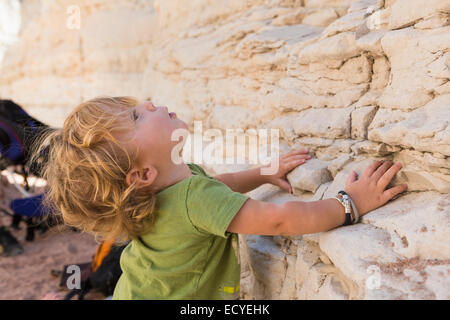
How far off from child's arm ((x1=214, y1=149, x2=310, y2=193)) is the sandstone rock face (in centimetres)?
6

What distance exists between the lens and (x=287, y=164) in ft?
5.78

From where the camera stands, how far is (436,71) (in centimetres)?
124

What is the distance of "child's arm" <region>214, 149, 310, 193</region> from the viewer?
1.76 m

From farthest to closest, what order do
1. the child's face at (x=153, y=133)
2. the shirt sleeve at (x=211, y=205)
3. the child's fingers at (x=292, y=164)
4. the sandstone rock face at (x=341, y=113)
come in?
the child's fingers at (x=292, y=164)
the child's face at (x=153, y=133)
the shirt sleeve at (x=211, y=205)
the sandstone rock face at (x=341, y=113)

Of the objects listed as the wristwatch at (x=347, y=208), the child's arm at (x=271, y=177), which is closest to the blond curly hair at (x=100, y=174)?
the child's arm at (x=271, y=177)

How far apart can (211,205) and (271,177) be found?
0.63 m

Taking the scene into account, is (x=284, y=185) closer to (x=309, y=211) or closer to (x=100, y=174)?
(x=309, y=211)

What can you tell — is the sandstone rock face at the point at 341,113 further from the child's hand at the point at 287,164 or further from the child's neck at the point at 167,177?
the child's neck at the point at 167,177

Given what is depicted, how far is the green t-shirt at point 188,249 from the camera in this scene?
129 centimetres

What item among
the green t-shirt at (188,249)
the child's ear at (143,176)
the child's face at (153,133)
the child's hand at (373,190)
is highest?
the child's face at (153,133)

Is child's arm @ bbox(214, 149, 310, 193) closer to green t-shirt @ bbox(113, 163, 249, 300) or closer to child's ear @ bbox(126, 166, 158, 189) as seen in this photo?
green t-shirt @ bbox(113, 163, 249, 300)

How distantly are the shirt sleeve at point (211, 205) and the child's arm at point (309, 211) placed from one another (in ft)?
0.12

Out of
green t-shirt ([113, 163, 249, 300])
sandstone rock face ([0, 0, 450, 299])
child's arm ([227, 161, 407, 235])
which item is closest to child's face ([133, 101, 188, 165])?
green t-shirt ([113, 163, 249, 300])

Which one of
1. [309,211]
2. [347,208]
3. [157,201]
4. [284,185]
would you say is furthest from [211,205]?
[284,185]
